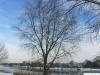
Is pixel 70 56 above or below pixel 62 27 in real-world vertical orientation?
below

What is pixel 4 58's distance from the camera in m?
92.2

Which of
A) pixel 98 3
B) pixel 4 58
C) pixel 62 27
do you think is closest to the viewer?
pixel 98 3

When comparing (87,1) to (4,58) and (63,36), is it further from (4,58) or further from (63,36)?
(4,58)

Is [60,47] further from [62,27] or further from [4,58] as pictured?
[4,58]

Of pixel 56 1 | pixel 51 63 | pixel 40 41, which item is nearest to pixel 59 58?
pixel 51 63

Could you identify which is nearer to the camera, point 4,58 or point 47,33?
point 47,33

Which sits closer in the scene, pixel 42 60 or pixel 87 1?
pixel 87 1

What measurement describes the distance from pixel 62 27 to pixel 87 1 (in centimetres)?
2109

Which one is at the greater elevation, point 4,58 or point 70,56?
point 4,58

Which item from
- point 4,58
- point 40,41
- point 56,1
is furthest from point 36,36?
point 4,58

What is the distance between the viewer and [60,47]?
3359 centimetres

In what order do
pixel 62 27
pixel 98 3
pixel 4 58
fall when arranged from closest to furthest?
1. pixel 98 3
2. pixel 62 27
3. pixel 4 58

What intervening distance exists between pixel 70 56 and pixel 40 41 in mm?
3857

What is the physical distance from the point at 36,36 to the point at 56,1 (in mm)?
21679
